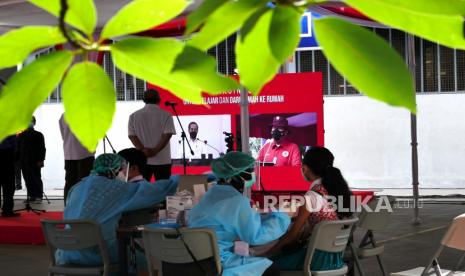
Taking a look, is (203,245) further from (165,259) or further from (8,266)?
(8,266)

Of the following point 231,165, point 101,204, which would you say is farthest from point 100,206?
point 231,165

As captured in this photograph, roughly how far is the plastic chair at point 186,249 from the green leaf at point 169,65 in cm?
305

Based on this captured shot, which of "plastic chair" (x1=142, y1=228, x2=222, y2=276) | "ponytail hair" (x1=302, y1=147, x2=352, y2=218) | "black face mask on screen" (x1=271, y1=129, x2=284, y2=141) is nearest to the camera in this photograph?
"plastic chair" (x1=142, y1=228, x2=222, y2=276)

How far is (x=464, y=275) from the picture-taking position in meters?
4.49

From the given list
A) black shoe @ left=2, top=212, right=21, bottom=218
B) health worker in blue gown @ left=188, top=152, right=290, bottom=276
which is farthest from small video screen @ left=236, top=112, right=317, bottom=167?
health worker in blue gown @ left=188, top=152, right=290, bottom=276

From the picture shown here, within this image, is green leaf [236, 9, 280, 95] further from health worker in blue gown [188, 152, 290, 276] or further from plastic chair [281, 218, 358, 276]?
plastic chair [281, 218, 358, 276]

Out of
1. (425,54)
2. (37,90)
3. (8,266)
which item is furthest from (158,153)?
(425,54)

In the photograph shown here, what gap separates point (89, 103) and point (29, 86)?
4 cm

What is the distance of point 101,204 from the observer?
173 inches

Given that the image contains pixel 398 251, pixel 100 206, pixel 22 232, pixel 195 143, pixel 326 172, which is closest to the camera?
pixel 326 172

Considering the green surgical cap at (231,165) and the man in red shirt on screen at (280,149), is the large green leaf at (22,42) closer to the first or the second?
the green surgical cap at (231,165)

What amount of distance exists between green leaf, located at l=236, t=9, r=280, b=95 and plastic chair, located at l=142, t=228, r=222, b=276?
3.04m

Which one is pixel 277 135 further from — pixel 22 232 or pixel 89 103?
pixel 89 103

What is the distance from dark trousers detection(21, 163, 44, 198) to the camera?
1123 centimetres
